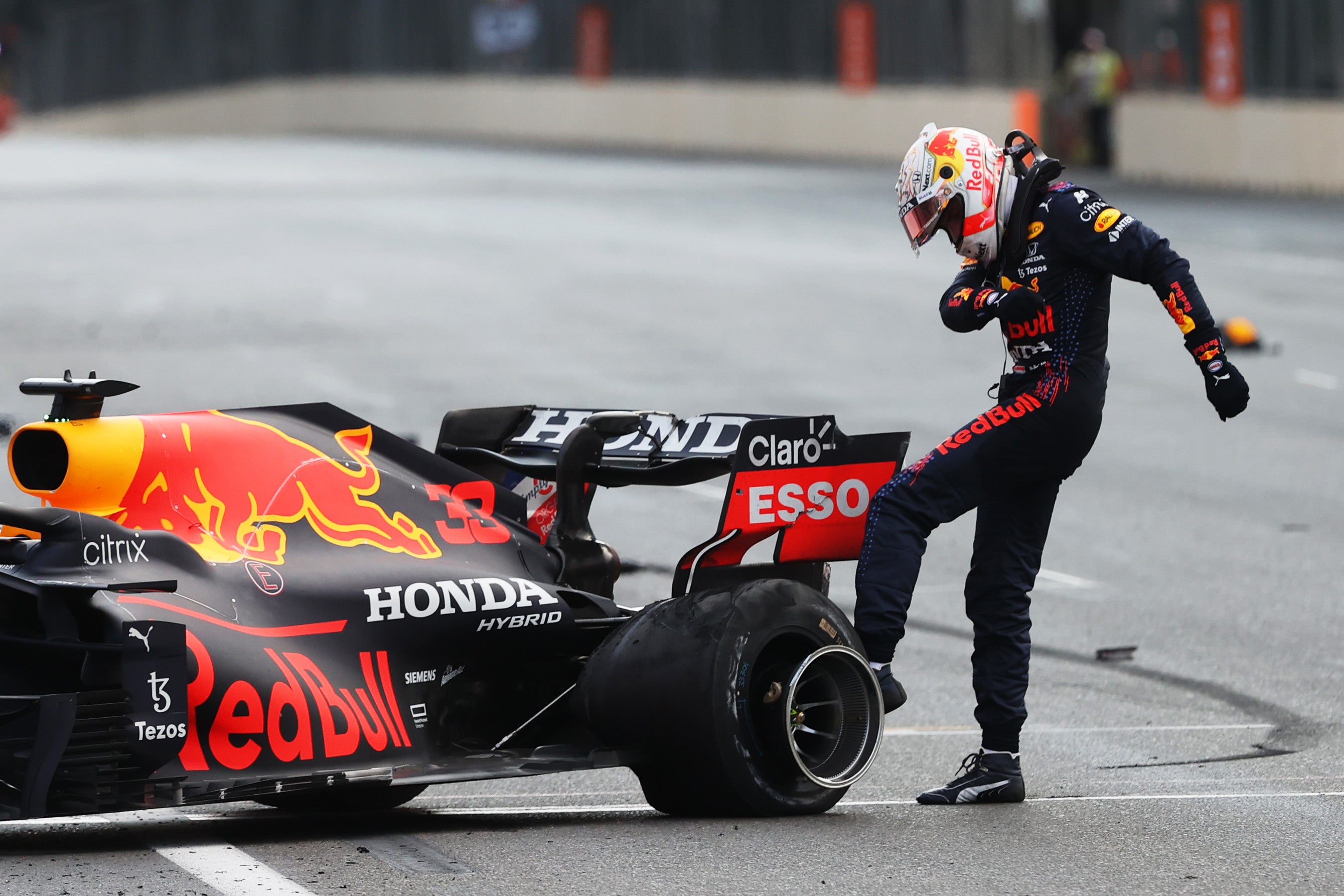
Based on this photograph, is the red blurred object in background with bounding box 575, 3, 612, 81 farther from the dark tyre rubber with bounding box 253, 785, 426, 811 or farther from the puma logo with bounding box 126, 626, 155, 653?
the puma logo with bounding box 126, 626, 155, 653

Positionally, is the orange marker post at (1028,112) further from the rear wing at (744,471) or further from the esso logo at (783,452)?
the esso logo at (783,452)

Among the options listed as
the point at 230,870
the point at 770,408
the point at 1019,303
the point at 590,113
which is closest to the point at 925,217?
the point at 1019,303

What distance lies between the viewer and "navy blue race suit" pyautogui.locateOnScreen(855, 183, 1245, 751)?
708cm

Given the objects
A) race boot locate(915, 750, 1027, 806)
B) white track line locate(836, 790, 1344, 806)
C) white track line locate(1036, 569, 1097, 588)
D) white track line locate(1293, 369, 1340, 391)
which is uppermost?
race boot locate(915, 750, 1027, 806)

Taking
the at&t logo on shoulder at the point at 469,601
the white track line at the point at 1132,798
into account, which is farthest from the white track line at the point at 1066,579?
the at&t logo on shoulder at the point at 469,601

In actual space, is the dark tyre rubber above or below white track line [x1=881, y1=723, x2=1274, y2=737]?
above

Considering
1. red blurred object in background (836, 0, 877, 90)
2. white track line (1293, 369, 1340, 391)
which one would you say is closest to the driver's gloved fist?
white track line (1293, 369, 1340, 391)

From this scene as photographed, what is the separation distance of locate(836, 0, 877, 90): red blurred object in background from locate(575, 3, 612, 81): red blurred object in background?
358 inches

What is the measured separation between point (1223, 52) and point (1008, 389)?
107 ft

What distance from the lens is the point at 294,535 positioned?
6.70m

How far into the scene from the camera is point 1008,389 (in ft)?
24.2

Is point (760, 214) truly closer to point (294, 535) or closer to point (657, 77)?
point (657, 77)

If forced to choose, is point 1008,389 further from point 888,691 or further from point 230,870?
point 230,870

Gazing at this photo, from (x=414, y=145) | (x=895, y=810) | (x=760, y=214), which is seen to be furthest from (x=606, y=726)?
(x=414, y=145)
